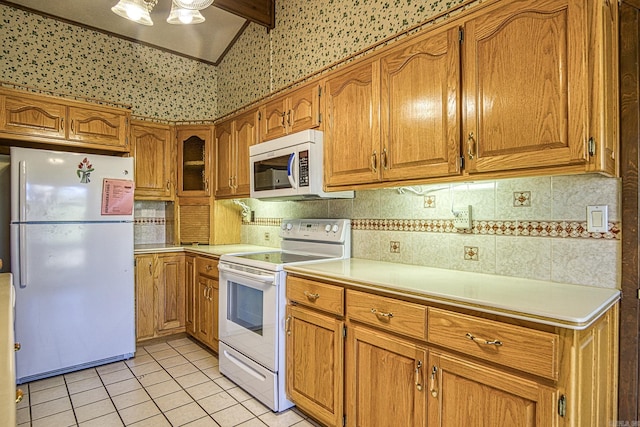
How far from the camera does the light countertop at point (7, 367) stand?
52cm

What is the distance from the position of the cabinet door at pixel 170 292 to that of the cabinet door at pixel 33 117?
130cm

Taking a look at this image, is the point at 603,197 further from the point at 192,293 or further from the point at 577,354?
the point at 192,293

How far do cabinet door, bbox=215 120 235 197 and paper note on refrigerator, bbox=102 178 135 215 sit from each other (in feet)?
2.55

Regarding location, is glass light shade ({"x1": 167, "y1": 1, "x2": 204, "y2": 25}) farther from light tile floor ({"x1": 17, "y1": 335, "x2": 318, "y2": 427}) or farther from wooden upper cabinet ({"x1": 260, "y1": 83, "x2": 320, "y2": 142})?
light tile floor ({"x1": 17, "y1": 335, "x2": 318, "y2": 427})

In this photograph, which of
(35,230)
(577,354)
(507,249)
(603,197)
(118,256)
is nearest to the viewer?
(577,354)

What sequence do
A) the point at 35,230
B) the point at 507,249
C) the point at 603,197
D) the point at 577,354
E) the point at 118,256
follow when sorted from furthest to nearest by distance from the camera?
the point at 118,256, the point at 35,230, the point at 507,249, the point at 603,197, the point at 577,354

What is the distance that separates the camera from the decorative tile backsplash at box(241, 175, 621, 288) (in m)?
1.46

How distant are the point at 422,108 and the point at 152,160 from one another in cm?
272

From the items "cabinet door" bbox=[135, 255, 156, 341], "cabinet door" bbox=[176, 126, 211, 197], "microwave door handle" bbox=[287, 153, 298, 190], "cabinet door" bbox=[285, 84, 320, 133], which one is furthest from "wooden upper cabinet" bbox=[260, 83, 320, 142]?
"cabinet door" bbox=[135, 255, 156, 341]

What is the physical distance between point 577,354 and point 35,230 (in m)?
3.08

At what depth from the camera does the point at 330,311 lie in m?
1.79

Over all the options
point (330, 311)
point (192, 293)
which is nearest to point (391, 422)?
point (330, 311)

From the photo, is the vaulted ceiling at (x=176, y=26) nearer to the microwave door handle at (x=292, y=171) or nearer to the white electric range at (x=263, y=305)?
the microwave door handle at (x=292, y=171)

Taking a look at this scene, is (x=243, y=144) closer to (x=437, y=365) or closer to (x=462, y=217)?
(x=462, y=217)
